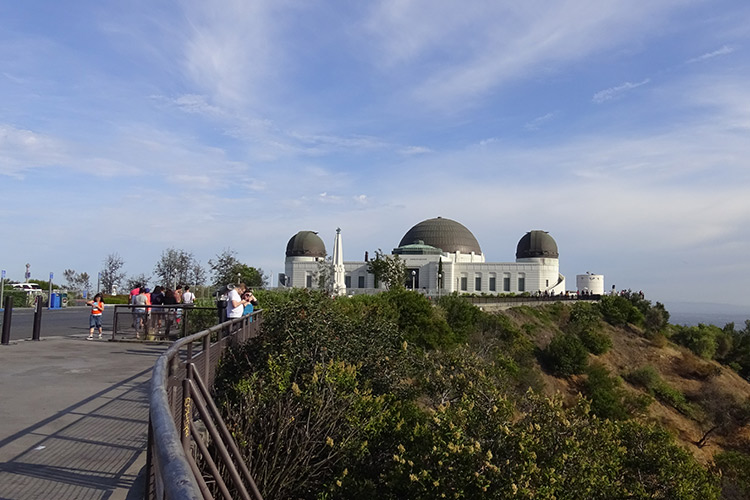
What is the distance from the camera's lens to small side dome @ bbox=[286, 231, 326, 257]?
75.3m

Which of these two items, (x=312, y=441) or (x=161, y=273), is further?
(x=161, y=273)

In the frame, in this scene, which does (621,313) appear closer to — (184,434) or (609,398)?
(609,398)

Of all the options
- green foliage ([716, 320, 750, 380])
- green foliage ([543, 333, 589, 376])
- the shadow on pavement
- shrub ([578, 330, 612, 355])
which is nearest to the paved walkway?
the shadow on pavement

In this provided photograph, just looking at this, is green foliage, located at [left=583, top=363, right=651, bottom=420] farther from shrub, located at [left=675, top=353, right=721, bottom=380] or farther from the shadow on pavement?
the shadow on pavement

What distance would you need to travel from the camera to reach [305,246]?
7550cm

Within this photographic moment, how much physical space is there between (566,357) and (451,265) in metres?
33.8

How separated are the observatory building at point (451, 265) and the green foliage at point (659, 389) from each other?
2799 cm

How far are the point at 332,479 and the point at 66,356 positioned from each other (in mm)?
7200

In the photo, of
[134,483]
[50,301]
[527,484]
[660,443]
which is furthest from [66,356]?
[50,301]

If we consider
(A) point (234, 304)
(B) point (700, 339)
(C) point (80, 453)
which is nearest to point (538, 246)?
(B) point (700, 339)

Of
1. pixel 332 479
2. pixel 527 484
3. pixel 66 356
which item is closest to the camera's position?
pixel 527 484

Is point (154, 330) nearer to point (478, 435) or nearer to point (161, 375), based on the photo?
point (478, 435)

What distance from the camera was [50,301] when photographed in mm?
34312

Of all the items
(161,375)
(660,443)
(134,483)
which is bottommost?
(660,443)
